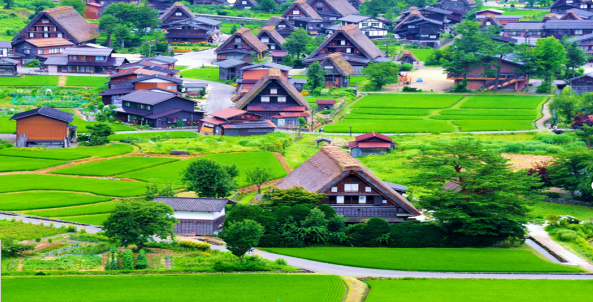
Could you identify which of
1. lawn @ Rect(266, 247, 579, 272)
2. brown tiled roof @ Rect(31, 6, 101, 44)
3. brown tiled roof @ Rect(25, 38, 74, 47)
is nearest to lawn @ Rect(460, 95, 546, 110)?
lawn @ Rect(266, 247, 579, 272)

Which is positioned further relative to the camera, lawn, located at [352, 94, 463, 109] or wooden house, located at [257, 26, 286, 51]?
wooden house, located at [257, 26, 286, 51]

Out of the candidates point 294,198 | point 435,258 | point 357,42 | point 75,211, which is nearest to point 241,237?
point 294,198

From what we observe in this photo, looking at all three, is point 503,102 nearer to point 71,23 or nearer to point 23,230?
point 71,23

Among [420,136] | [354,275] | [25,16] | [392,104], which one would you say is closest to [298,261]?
[354,275]

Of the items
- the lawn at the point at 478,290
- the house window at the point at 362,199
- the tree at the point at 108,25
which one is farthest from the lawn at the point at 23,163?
the tree at the point at 108,25

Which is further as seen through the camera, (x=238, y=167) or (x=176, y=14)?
(x=176, y=14)

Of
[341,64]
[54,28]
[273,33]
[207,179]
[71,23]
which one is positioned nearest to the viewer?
[207,179]

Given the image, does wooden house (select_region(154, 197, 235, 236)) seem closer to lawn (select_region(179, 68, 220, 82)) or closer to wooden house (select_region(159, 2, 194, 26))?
lawn (select_region(179, 68, 220, 82))
